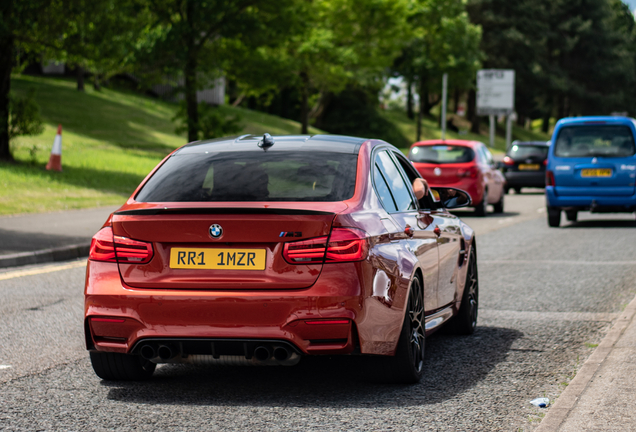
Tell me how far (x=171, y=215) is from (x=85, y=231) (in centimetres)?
953

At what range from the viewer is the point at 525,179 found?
2900 centimetres

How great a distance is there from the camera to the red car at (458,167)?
19.8 meters

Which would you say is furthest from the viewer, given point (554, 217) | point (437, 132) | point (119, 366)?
point (437, 132)

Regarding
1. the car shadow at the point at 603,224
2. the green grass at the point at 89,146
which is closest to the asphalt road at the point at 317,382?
the car shadow at the point at 603,224

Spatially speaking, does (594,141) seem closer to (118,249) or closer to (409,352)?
(409,352)

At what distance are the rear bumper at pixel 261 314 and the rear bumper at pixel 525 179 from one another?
24758 millimetres

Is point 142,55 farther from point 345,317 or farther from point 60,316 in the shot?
point 345,317

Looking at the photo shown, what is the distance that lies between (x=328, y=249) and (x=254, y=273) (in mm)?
402

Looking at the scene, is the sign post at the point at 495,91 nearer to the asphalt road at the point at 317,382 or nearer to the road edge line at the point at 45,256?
the road edge line at the point at 45,256

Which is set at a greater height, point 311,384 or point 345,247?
point 345,247

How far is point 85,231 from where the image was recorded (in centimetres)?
1409

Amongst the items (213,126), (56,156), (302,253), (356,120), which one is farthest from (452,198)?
(356,120)

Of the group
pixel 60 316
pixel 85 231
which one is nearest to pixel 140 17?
pixel 85 231

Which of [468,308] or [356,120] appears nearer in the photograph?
[468,308]
